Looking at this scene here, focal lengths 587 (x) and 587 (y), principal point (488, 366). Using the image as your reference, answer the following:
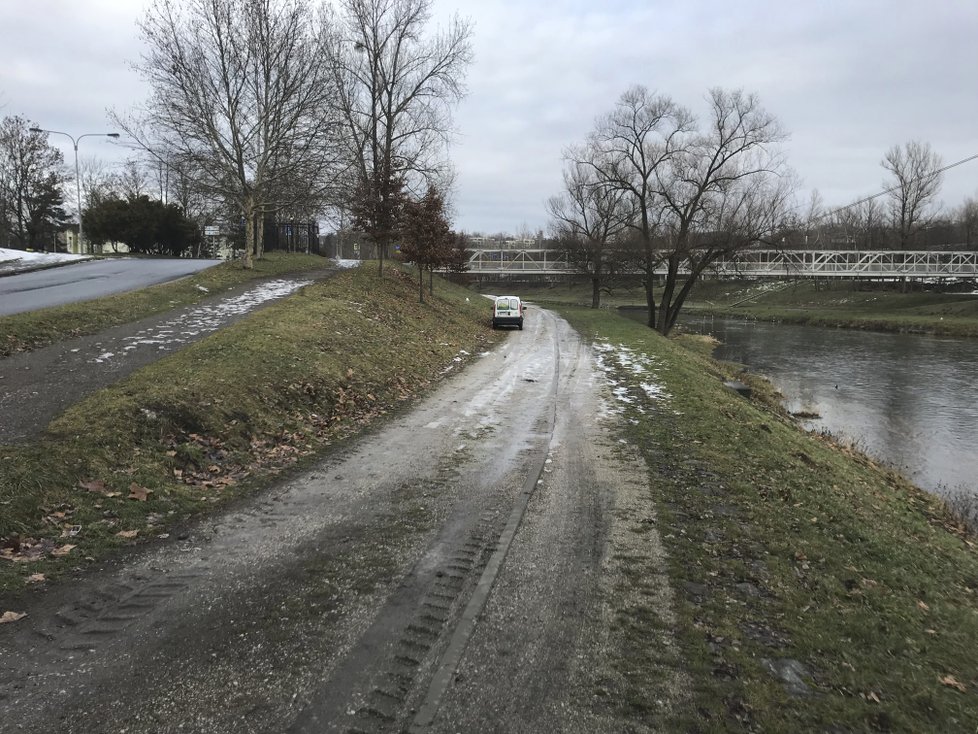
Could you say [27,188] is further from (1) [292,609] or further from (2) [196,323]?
(1) [292,609]

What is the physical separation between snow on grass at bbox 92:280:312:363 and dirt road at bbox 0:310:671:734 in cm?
594

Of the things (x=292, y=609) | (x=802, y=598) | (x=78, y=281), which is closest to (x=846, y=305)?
(x=78, y=281)

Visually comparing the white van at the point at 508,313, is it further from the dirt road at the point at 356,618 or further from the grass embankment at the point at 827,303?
the grass embankment at the point at 827,303

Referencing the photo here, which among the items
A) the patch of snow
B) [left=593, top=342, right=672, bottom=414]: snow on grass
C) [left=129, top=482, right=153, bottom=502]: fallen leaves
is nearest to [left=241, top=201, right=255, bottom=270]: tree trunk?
the patch of snow

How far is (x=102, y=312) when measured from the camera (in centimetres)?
1284

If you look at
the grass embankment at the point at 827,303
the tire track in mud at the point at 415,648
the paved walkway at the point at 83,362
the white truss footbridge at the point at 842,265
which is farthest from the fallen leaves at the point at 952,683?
the white truss footbridge at the point at 842,265

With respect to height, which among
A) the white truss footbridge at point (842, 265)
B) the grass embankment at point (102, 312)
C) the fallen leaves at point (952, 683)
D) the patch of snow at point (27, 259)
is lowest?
the fallen leaves at point (952, 683)

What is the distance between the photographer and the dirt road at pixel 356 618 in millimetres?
3082

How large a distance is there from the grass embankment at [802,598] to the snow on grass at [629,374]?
10.2ft

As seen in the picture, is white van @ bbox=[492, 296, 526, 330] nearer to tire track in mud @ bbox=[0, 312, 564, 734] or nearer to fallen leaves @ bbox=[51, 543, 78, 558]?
tire track in mud @ bbox=[0, 312, 564, 734]

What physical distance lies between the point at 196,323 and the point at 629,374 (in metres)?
10.7

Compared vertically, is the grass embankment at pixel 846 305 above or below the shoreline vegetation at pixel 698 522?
above

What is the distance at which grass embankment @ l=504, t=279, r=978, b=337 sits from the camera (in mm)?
47656

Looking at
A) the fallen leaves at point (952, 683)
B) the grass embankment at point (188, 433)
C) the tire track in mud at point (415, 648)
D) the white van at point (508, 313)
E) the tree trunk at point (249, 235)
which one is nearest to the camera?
the tire track in mud at point (415, 648)
